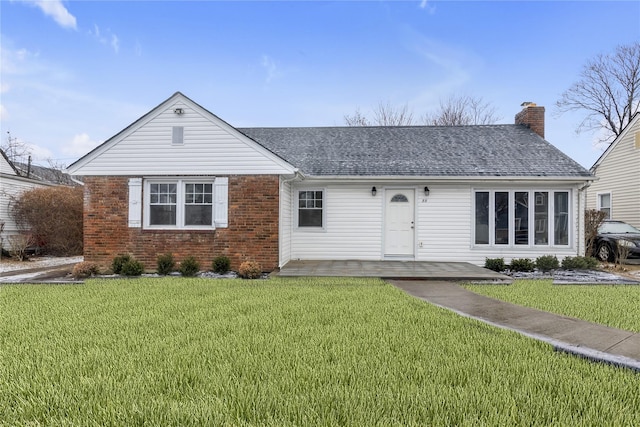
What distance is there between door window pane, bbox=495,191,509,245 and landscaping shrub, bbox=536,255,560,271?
1099 mm

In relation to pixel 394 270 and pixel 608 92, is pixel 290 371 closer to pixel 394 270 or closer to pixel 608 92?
pixel 394 270

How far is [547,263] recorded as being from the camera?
10297 millimetres

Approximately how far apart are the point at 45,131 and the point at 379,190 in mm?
19841

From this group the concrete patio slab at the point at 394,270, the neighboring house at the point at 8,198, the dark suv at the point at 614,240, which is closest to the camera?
the concrete patio slab at the point at 394,270

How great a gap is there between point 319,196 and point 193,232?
401 cm

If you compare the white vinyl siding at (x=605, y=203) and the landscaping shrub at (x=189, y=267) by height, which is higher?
the white vinyl siding at (x=605, y=203)

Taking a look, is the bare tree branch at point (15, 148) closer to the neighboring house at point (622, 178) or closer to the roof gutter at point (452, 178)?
the roof gutter at point (452, 178)

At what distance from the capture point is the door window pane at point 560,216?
11188 mm

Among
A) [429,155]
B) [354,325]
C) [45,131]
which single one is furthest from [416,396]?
[45,131]

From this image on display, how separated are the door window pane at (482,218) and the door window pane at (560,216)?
2.00 meters

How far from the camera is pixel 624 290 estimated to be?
24.3ft

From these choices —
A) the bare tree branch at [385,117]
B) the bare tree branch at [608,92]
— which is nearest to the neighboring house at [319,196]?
the bare tree branch at [385,117]

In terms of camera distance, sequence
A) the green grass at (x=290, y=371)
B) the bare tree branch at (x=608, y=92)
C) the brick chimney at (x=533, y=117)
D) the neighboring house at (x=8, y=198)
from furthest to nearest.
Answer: the bare tree branch at (x=608, y=92), the neighboring house at (x=8, y=198), the brick chimney at (x=533, y=117), the green grass at (x=290, y=371)

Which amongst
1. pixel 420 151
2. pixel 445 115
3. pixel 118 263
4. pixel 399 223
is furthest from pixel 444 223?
pixel 445 115
